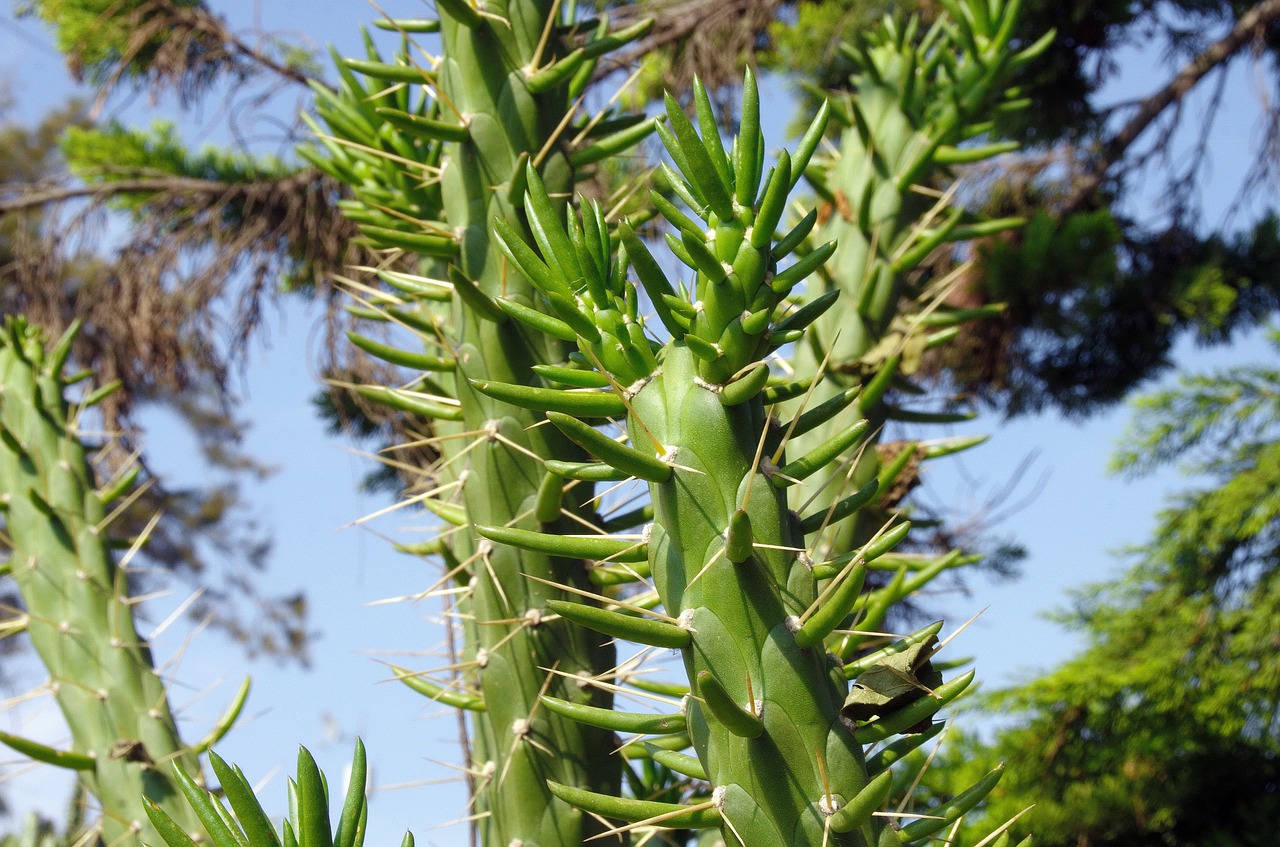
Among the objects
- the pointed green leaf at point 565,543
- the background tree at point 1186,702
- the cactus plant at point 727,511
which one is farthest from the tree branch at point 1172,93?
the pointed green leaf at point 565,543

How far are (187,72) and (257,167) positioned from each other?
463mm

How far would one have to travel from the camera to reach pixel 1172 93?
3.77 m

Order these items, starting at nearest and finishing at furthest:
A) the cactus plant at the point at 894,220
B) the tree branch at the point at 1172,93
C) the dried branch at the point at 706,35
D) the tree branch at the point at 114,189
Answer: the cactus plant at the point at 894,220
the dried branch at the point at 706,35
the tree branch at the point at 114,189
the tree branch at the point at 1172,93

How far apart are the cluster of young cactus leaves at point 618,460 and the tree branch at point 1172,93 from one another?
257cm

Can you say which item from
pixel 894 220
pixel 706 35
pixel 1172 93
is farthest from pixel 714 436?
pixel 1172 93

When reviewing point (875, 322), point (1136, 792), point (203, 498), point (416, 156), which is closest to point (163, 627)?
point (416, 156)

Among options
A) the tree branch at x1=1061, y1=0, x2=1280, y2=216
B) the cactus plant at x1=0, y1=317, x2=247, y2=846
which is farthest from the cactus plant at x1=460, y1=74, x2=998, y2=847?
the tree branch at x1=1061, y1=0, x2=1280, y2=216

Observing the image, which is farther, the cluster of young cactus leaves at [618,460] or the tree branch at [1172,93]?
the tree branch at [1172,93]

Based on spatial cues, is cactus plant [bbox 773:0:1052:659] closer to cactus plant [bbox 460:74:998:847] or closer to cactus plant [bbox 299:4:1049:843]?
cactus plant [bbox 299:4:1049:843]

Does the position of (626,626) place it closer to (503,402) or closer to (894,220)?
(503,402)

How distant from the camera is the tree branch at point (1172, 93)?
3547 mm

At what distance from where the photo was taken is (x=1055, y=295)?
364cm

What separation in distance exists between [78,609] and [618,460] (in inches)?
42.6

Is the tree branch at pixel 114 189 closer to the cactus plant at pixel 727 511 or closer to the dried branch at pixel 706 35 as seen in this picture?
the dried branch at pixel 706 35
